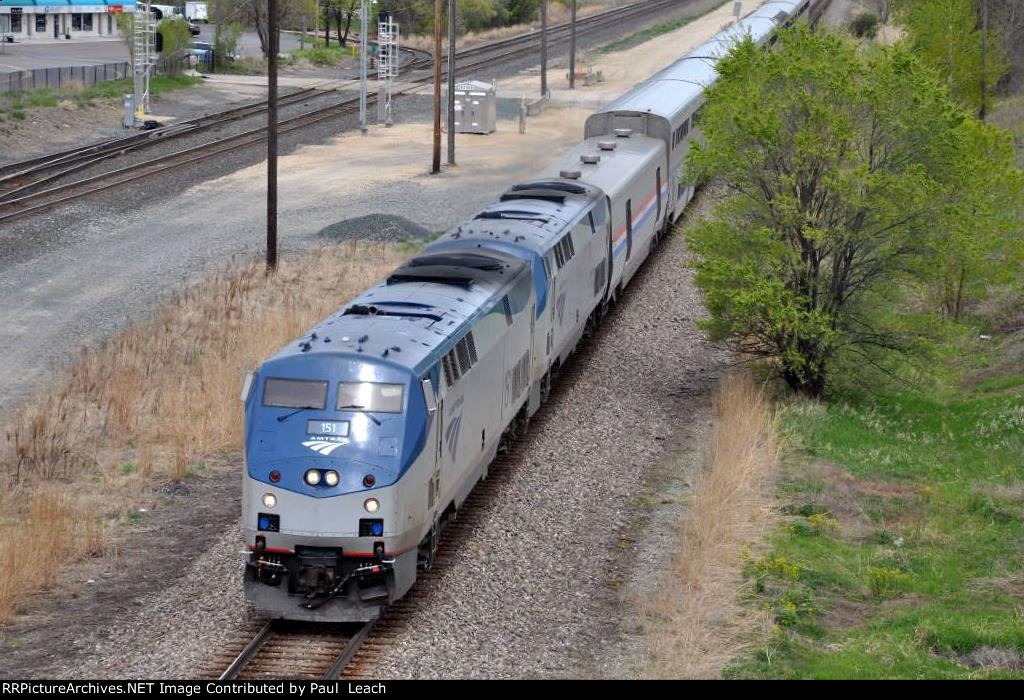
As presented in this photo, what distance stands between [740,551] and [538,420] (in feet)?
21.4

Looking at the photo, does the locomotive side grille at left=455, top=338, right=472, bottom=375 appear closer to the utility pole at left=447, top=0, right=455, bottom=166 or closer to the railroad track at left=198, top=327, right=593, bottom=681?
the railroad track at left=198, top=327, right=593, bottom=681

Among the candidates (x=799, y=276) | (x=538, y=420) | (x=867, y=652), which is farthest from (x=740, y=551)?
(x=799, y=276)

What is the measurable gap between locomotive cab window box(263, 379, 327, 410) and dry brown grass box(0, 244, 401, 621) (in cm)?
406

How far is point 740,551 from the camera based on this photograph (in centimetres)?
1770

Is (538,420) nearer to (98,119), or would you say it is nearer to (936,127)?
(936,127)

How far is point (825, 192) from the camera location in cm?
2534

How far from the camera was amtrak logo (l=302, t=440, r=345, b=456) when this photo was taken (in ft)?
48.7

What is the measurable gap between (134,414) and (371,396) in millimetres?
9711

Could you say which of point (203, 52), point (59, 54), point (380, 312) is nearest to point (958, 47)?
point (203, 52)

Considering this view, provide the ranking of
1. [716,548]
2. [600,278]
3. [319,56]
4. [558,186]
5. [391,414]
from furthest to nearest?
1. [319,56]
2. [600,278]
3. [558,186]
4. [716,548]
5. [391,414]

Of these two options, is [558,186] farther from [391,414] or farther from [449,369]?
[391,414]

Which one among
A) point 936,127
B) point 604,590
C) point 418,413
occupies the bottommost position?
point 604,590

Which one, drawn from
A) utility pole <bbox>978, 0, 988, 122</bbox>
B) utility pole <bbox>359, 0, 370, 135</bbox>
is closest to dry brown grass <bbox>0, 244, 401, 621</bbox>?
utility pole <bbox>359, 0, 370, 135</bbox>

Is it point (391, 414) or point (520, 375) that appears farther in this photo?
point (520, 375)
